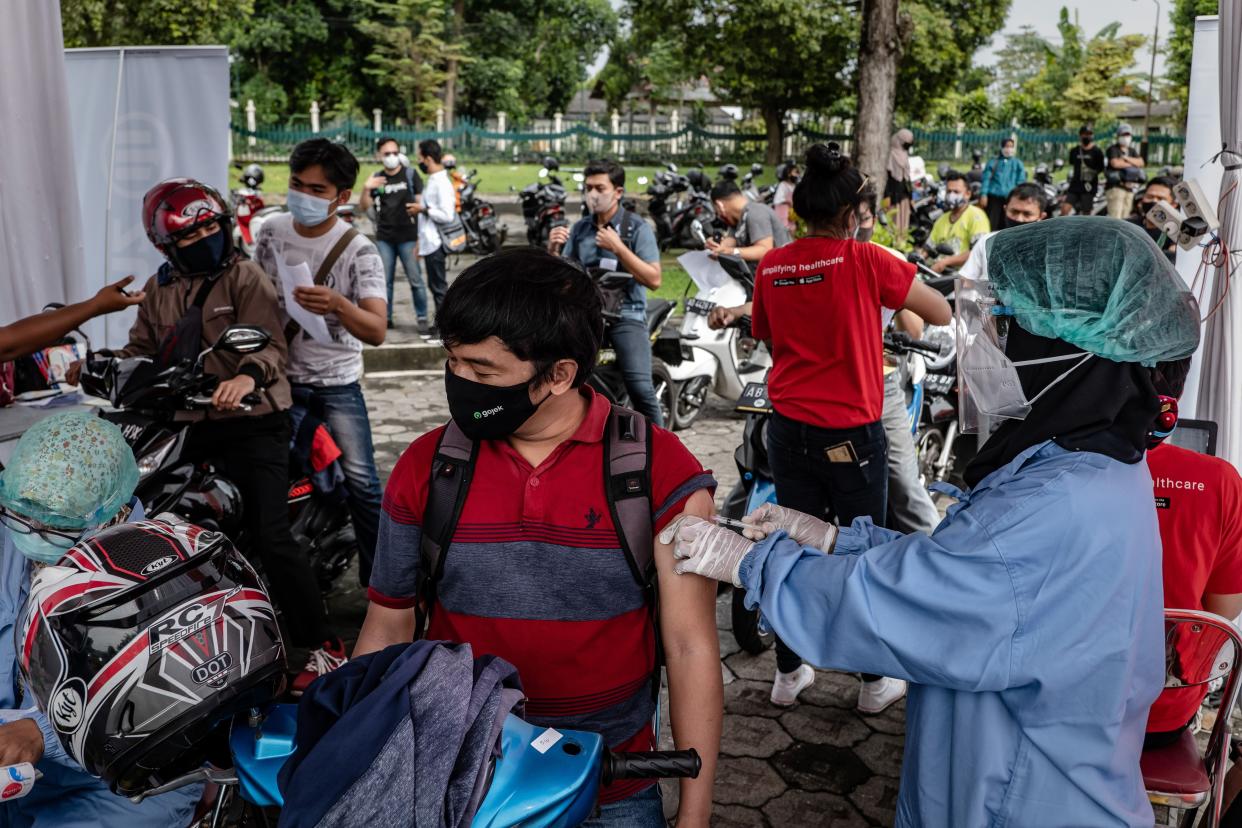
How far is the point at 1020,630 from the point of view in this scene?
165 centimetres

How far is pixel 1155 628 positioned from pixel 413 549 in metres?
1.37

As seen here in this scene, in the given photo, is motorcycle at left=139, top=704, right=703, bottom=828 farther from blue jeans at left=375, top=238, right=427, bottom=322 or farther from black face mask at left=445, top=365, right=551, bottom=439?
blue jeans at left=375, top=238, right=427, bottom=322

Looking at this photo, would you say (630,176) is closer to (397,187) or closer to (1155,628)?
(397,187)

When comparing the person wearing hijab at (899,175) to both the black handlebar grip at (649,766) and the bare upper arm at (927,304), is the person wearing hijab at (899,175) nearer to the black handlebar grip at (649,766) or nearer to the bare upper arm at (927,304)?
the bare upper arm at (927,304)

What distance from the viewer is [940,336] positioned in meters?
6.36

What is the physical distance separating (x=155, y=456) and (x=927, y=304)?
2.63m

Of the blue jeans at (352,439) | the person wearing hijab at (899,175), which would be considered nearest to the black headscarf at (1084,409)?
the blue jeans at (352,439)

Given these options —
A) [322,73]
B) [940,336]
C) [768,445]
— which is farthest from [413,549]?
[322,73]

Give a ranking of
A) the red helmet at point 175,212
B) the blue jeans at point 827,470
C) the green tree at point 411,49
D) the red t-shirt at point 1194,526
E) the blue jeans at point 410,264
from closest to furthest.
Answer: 1. the red t-shirt at point 1194,526
2. the red helmet at point 175,212
3. the blue jeans at point 827,470
4. the blue jeans at point 410,264
5. the green tree at point 411,49

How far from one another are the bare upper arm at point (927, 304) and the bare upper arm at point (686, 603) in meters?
1.85

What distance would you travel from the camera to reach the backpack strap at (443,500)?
1950mm

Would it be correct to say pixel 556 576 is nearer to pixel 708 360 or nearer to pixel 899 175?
pixel 708 360

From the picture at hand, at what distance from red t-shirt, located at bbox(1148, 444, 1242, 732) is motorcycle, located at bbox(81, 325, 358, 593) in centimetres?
261

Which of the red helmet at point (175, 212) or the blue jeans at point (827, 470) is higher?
the red helmet at point (175, 212)
